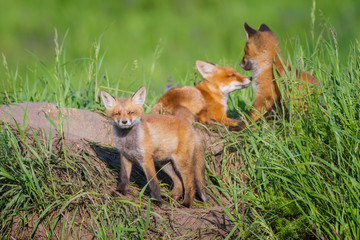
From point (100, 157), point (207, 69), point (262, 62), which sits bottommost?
point (100, 157)

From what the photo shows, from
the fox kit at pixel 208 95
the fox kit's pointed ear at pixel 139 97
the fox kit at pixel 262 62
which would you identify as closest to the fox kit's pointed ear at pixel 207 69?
the fox kit at pixel 208 95

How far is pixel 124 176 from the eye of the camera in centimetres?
497

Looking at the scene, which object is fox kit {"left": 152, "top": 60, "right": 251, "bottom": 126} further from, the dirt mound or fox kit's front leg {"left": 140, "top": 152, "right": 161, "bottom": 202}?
fox kit's front leg {"left": 140, "top": 152, "right": 161, "bottom": 202}

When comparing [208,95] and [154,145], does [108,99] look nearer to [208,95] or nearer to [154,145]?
[154,145]

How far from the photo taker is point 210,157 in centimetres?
571

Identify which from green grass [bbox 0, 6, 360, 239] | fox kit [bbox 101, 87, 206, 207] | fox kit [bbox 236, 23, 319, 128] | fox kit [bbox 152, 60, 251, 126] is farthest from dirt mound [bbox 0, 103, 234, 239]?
fox kit [bbox 236, 23, 319, 128]

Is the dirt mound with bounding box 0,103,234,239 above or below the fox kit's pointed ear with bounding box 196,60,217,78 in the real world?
below

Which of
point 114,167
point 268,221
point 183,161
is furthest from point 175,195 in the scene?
point 268,221

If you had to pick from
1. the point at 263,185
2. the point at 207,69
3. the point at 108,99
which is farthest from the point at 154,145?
the point at 207,69

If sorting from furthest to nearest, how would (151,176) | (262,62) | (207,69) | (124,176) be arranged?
(207,69) → (262,62) → (124,176) → (151,176)

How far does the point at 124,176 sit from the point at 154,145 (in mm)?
405

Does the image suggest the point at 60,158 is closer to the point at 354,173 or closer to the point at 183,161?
the point at 183,161

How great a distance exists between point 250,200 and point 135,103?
1.55 m

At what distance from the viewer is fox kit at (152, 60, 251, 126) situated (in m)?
6.31
